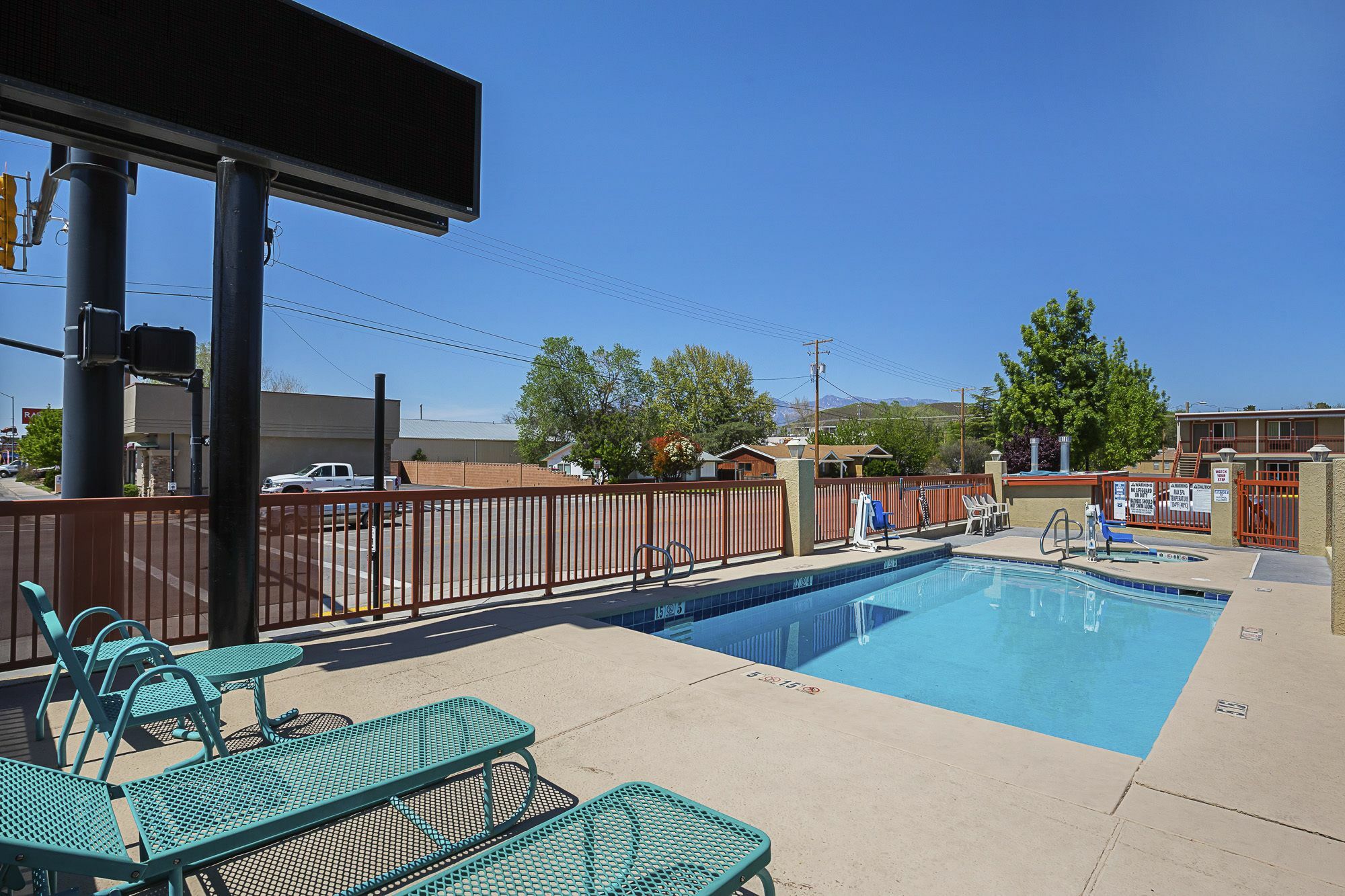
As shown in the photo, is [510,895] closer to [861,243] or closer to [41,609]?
[41,609]

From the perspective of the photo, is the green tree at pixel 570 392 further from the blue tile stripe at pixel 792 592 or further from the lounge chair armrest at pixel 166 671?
the lounge chair armrest at pixel 166 671

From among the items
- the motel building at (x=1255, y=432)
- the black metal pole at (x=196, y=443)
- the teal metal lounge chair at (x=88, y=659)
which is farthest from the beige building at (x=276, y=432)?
the motel building at (x=1255, y=432)

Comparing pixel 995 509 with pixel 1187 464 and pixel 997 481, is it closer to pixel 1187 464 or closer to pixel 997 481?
pixel 997 481

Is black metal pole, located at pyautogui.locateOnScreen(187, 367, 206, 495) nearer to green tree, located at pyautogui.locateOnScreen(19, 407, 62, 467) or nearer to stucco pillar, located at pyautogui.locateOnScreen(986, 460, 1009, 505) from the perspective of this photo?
stucco pillar, located at pyautogui.locateOnScreen(986, 460, 1009, 505)

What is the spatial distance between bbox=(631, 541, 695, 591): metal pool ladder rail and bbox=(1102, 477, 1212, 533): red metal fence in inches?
490

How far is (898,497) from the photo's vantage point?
14.1 metres

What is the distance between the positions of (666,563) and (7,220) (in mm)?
6976

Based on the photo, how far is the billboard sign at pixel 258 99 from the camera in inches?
148

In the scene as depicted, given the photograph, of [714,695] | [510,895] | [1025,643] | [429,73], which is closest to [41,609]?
[510,895]

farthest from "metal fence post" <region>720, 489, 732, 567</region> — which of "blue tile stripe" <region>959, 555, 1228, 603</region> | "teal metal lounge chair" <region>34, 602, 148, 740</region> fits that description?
"teal metal lounge chair" <region>34, 602, 148, 740</region>

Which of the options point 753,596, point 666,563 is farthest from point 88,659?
point 753,596

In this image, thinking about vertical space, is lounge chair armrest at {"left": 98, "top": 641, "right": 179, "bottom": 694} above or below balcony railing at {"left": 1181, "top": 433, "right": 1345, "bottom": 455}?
below

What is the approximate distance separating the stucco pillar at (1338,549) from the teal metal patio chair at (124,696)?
7.74 meters

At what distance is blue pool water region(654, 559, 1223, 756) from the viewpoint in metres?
5.43
